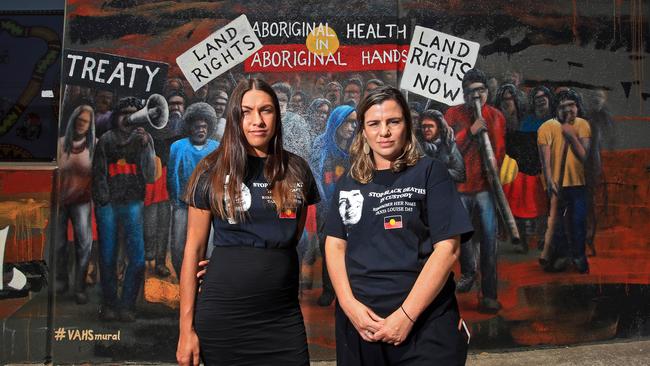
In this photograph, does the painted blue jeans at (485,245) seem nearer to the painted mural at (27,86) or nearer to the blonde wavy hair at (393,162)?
the blonde wavy hair at (393,162)

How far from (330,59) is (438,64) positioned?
0.88 metres

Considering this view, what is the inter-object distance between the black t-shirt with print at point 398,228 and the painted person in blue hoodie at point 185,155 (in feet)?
8.55

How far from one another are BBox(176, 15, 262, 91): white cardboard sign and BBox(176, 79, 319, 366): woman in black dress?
7.77 ft

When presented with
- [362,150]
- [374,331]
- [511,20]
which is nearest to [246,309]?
[374,331]

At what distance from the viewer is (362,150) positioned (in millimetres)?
2672

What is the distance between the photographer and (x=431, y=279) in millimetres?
2365

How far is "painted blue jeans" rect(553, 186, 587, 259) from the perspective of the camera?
5.03 m

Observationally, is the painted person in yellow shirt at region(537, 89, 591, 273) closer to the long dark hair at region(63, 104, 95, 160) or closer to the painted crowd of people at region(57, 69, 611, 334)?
the painted crowd of people at region(57, 69, 611, 334)

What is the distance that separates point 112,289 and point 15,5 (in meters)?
4.00

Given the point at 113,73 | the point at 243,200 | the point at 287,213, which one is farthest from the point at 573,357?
the point at 113,73

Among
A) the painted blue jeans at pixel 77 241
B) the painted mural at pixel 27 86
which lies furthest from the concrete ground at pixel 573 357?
the painted mural at pixel 27 86

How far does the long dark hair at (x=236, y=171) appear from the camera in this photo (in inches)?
101

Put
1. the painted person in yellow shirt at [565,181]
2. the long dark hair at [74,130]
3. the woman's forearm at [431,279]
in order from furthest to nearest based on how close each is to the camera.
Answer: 1. the painted person in yellow shirt at [565,181]
2. the long dark hair at [74,130]
3. the woman's forearm at [431,279]

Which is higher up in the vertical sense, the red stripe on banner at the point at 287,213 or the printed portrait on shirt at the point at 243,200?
the printed portrait on shirt at the point at 243,200
